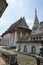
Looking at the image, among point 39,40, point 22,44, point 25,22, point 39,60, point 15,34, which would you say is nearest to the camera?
point 39,60

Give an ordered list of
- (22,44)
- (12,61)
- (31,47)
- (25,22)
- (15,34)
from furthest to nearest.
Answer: (25,22) → (15,34) → (22,44) → (31,47) → (12,61)

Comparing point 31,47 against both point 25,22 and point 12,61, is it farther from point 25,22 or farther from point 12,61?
point 25,22

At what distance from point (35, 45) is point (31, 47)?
43.2 inches

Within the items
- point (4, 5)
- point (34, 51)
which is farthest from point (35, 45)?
point (4, 5)

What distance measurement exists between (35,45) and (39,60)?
1195 centimetres

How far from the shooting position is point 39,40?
17.3m

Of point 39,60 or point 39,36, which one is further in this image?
point 39,36

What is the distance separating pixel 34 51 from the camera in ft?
60.1

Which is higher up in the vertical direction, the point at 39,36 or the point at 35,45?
the point at 39,36

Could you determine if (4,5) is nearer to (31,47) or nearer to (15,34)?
(31,47)

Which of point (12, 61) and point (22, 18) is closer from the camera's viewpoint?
point (12, 61)

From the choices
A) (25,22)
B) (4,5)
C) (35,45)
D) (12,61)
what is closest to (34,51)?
(35,45)

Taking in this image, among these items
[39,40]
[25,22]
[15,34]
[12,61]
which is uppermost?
[25,22]

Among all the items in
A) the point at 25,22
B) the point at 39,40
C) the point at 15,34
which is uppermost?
the point at 25,22
